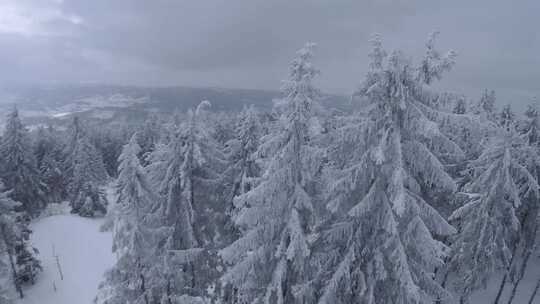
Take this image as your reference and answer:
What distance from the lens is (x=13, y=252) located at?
92.2 feet

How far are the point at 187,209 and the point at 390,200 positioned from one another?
9489 mm

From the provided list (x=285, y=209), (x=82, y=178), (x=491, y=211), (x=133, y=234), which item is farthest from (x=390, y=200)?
(x=82, y=178)

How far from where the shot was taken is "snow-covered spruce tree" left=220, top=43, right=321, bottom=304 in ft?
31.6

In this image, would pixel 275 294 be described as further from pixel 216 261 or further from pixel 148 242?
pixel 216 261

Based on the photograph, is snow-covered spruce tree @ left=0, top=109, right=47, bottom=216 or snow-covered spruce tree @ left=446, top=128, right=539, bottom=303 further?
snow-covered spruce tree @ left=0, top=109, right=47, bottom=216

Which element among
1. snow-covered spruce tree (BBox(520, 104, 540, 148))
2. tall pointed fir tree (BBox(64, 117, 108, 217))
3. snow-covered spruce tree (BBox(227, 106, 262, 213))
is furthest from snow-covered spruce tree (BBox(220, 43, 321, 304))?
tall pointed fir tree (BBox(64, 117, 108, 217))

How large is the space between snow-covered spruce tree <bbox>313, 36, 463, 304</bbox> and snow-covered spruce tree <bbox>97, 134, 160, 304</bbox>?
6832 millimetres

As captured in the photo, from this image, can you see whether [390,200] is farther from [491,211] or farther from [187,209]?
[491,211]

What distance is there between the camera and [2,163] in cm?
3831

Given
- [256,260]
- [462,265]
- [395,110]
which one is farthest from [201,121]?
[462,265]

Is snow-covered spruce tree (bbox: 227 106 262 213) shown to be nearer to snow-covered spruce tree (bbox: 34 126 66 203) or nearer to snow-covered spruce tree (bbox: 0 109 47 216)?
snow-covered spruce tree (bbox: 0 109 47 216)

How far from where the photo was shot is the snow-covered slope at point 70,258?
31.8 meters

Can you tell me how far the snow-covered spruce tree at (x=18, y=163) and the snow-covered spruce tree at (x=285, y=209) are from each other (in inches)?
1475

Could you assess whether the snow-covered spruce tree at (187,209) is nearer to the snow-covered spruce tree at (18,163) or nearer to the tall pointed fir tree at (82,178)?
the snow-covered spruce tree at (18,163)
